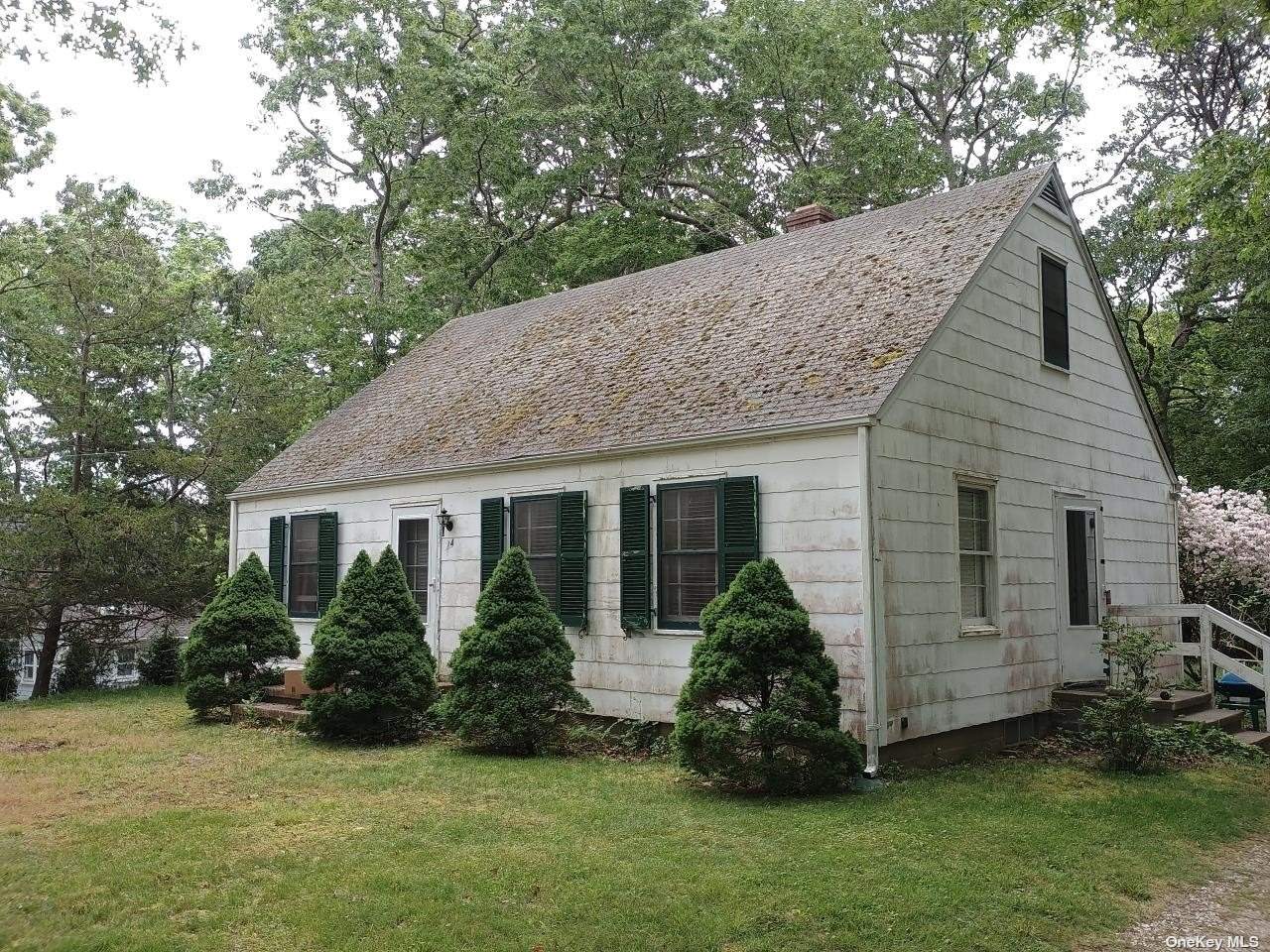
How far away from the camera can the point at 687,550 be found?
9.98m

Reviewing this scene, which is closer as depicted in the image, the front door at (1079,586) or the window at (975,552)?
the window at (975,552)

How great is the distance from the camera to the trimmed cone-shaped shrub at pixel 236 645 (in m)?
12.6

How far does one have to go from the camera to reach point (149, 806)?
24.9 feet

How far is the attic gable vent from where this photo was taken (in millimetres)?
11609

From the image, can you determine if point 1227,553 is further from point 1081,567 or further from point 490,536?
point 490,536

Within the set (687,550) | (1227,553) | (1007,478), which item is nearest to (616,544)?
(687,550)

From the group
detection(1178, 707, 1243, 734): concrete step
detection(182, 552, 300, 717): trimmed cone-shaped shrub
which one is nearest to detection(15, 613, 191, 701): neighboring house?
detection(182, 552, 300, 717): trimmed cone-shaped shrub

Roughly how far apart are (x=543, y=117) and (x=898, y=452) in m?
14.5

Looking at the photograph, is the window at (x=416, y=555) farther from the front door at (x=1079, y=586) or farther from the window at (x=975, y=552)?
the front door at (x=1079, y=586)

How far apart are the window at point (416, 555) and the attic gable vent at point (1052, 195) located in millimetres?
8443

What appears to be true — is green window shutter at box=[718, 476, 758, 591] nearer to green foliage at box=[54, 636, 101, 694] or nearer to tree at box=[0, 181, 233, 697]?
tree at box=[0, 181, 233, 697]

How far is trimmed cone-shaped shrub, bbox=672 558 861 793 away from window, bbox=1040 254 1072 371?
17.5 feet

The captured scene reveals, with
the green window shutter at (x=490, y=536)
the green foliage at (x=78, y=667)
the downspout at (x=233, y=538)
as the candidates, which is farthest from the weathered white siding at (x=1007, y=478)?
the green foliage at (x=78, y=667)

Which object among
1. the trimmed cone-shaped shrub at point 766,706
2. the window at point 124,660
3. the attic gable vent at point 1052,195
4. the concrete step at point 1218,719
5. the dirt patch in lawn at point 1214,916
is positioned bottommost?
the window at point 124,660
